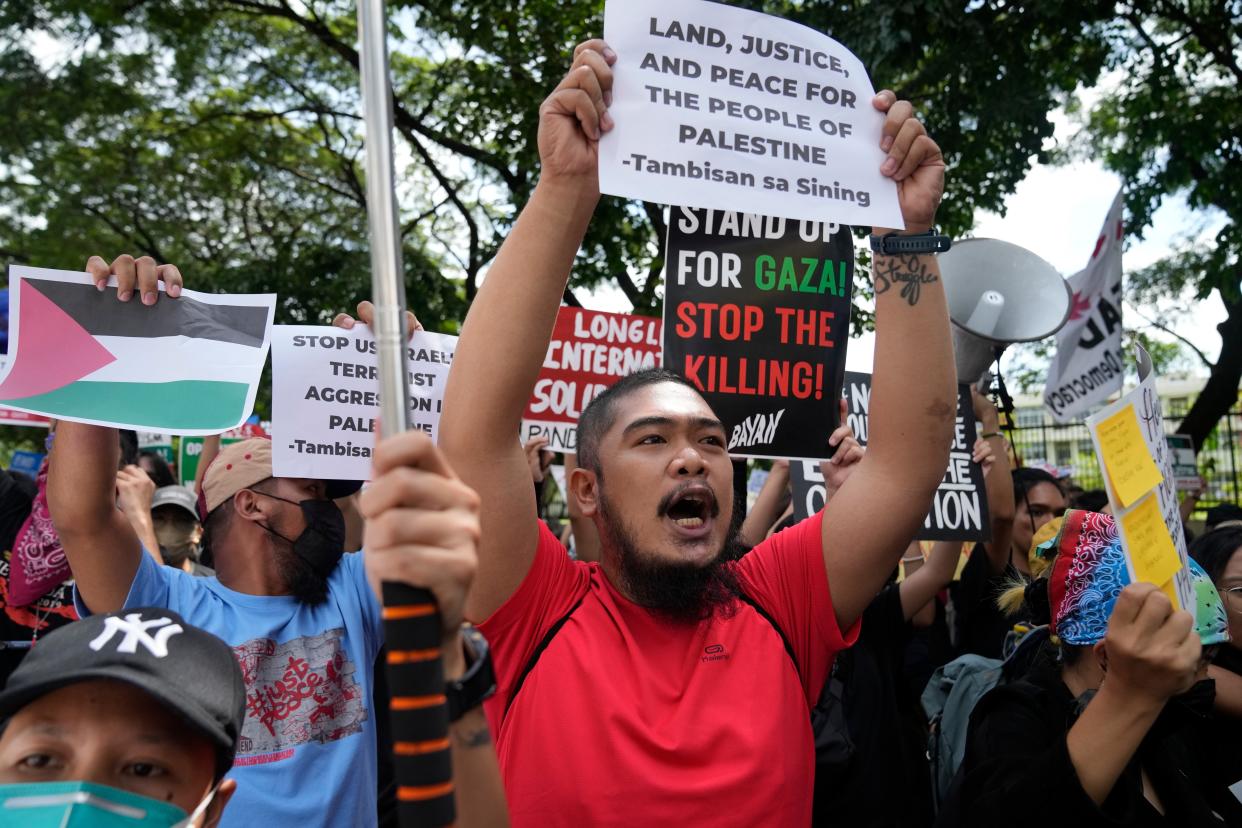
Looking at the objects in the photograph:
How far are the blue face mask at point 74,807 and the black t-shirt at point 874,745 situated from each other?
201 centimetres

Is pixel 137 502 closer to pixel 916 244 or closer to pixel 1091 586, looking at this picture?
pixel 916 244

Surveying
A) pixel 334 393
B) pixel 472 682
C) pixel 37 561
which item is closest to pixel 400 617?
A: pixel 472 682

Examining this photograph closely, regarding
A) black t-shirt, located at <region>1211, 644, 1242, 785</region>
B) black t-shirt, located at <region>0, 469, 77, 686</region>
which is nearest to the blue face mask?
black t-shirt, located at <region>0, 469, 77, 686</region>

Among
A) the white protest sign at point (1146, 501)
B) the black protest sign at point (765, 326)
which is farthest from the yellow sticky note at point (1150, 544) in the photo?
the black protest sign at point (765, 326)

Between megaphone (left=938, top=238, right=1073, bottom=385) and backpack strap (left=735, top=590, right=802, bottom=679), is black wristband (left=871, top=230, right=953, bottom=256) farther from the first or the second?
megaphone (left=938, top=238, right=1073, bottom=385)

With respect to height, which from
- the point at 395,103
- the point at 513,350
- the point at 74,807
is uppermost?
the point at 395,103

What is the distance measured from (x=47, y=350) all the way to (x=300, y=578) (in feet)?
2.76

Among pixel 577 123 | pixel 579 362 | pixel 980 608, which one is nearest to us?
pixel 577 123

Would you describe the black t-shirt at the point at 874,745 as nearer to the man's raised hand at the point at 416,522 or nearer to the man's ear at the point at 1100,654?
the man's ear at the point at 1100,654

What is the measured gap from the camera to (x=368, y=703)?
2.60 m

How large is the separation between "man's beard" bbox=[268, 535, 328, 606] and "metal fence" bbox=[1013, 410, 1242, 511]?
420 inches

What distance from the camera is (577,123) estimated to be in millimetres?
2033

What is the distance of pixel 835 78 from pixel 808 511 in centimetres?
226

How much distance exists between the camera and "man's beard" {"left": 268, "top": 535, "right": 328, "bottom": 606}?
8.93ft
